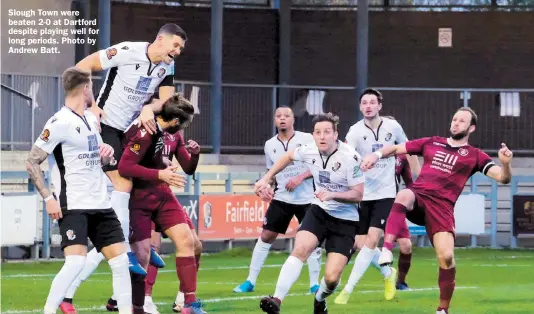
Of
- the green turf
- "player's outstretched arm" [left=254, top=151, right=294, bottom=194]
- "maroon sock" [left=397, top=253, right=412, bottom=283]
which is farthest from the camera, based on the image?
"maroon sock" [left=397, top=253, right=412, bottom=283]

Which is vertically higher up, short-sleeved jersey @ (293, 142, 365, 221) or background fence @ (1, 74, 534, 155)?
background fence @ (1, 74, 534, 155)

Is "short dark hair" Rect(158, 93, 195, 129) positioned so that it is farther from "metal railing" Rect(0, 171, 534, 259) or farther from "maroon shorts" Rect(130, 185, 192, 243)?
"metal railing" Rect(0, 171, 534, 259)

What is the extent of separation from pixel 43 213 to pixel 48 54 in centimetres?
649

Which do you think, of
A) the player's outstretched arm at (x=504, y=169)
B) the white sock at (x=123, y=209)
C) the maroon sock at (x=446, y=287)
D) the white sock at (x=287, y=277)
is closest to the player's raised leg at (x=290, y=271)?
the white sock at (x=287, y=277)

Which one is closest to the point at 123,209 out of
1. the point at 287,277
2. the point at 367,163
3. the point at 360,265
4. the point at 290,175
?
the point at 287,277

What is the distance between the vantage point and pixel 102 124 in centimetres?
1238

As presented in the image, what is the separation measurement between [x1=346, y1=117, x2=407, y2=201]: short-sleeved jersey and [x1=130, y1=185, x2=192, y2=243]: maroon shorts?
4.13 metres

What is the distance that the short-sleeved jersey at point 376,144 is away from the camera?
15984mm

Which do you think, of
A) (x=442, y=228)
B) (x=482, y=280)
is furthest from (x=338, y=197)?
(x=482, y=280)

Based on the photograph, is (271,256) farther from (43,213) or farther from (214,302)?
(214,302)

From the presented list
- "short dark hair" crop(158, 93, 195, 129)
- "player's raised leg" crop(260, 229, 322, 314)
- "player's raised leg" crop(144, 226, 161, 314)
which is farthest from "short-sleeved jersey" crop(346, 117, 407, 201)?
"short dark hair" crop(158, 93, 195, 129)

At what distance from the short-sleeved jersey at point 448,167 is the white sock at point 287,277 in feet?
5.18

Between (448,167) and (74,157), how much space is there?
3941 mm

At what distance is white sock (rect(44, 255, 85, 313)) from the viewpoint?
10898 mm
